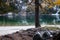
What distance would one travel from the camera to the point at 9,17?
22.7m

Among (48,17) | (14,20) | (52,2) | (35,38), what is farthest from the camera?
(14,20)

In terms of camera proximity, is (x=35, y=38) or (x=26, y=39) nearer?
(x=35, y=38)

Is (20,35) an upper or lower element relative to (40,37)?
lower

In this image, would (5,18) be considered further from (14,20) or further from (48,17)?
(48,17)

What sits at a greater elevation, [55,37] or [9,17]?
[55,37]

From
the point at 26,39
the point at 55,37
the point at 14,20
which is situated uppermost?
the point at 55,37

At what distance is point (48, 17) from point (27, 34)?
12.4m

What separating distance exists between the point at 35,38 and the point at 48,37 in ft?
1.29

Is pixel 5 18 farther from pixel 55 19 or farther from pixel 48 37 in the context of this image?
pixel 48 37

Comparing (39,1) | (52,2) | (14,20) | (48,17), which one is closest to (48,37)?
(52,2)

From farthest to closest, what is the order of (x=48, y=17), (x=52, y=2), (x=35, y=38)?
(x=48, y=17) < (x=52, y=2) < (x=35, y=38)

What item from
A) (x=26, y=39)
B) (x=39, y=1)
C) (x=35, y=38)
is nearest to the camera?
(x=35, y=38)

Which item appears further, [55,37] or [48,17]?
[48,17]

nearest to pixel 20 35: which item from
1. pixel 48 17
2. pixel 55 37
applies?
pixel 55 37
